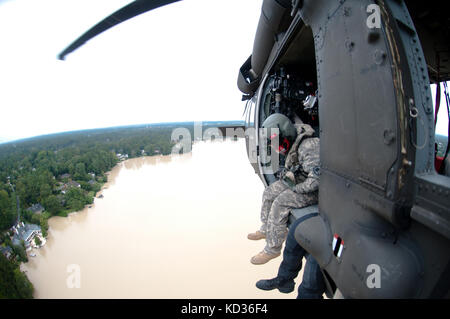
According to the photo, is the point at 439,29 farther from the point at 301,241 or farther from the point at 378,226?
the point at 301,241

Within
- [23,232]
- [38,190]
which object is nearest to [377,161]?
[23,232]

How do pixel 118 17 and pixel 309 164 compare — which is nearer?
pixel 309 164

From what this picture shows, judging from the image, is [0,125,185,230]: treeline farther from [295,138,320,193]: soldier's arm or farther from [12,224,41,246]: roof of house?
[295,138,320,193]: soldier's arm

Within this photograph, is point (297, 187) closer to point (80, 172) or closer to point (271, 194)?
point (271, 194)

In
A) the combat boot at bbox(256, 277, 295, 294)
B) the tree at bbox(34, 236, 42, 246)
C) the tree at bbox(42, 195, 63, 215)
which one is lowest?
the tree at bbox(34, 236, 42, 246)

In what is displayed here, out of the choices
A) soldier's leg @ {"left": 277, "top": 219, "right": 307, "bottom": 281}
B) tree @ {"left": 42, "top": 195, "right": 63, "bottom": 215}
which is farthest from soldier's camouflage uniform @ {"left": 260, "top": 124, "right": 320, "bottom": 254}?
tree @ {"left": 42, "top": 195, "right": 63, "bottom": 215}

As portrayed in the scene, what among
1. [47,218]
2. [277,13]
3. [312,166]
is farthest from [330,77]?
[47,218]
